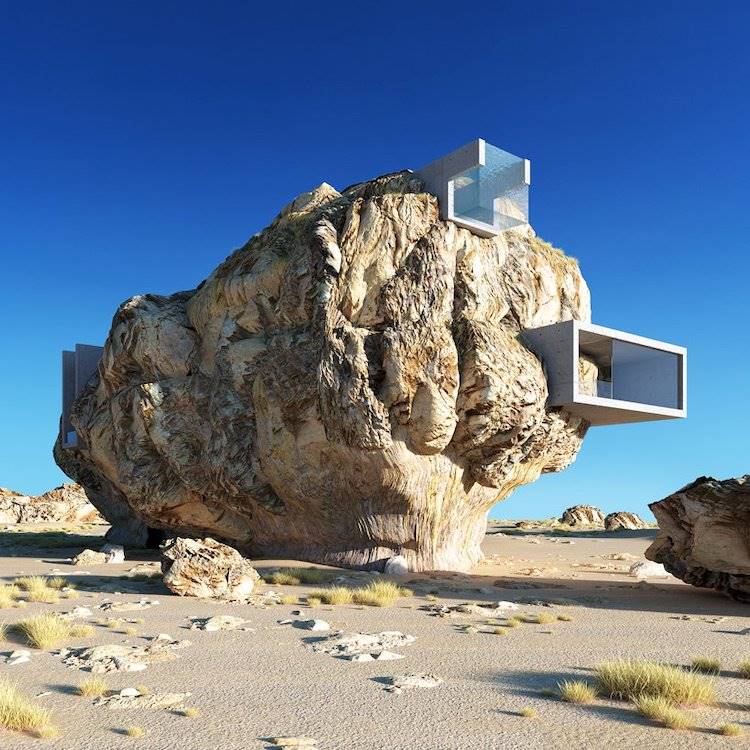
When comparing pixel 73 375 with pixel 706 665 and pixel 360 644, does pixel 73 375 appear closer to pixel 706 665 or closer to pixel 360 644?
pixel 360 644

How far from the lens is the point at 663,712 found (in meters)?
6.88

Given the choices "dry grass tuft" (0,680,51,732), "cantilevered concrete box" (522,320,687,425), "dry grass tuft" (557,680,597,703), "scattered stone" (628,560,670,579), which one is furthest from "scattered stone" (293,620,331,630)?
"scattered stone" (628,560,670,579)

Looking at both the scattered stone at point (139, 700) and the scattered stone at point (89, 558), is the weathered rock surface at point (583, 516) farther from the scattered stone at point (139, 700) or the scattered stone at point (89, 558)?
the scattered stone at point (139, 700)

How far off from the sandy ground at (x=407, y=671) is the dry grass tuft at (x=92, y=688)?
0.13 meters

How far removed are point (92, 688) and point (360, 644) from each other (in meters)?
3.71

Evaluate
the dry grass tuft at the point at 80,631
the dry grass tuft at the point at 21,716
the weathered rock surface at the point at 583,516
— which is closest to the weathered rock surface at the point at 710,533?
the dry grass tuft at the point at 80,631

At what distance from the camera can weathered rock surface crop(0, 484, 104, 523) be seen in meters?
50.5

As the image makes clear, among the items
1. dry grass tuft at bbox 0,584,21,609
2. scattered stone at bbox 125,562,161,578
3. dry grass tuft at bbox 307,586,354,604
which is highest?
dry grass tuft at bbox 307,586,354,604

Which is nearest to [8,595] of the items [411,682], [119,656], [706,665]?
[119,656]

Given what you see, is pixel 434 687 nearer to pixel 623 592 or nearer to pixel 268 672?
pixel 268 672

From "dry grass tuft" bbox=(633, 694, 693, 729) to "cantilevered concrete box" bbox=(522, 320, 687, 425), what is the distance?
13888mm

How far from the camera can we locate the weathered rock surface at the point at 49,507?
50.5 meters

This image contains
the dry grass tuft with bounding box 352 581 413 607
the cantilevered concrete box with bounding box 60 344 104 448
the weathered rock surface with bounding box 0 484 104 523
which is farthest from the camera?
the weathered rock surface with bounding box 0 484 104 523

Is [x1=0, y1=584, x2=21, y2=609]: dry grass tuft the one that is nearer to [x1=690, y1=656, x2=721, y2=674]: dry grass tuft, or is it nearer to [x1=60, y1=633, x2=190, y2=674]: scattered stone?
[x1=60, y1=633, x2=190, y2=674]: scattered stone
